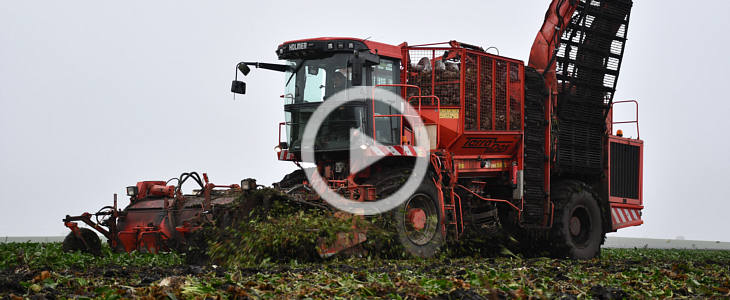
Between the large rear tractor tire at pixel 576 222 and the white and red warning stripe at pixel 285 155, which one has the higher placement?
the white and red warning stripe at pixel 285 155

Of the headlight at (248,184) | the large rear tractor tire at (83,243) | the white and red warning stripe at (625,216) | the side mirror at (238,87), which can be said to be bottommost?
the large rear tractor tire at (83,243)

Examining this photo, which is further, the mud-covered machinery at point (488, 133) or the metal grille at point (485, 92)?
the metal grille at point (485, 92)

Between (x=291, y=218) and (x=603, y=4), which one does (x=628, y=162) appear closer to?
(x=603, y=4)

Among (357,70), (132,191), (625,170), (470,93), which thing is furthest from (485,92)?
(132,191)

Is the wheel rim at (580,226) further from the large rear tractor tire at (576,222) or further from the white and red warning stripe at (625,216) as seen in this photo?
the white and red warning stripe at (625,216)

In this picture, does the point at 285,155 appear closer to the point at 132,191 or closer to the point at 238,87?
the point at 238,87

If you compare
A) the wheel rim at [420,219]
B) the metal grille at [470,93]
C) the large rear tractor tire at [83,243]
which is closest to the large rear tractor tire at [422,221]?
the wheel rim at [420,219]

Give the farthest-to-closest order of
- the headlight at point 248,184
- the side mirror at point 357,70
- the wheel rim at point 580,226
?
the wheel rim at point 580,226, the side mirror at point 357,70, the headlight at point 248,184

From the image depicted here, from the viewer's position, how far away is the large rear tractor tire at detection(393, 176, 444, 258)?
34.4 ft

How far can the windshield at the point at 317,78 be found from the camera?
36.1 ft

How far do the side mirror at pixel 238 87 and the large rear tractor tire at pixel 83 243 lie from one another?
128 inches

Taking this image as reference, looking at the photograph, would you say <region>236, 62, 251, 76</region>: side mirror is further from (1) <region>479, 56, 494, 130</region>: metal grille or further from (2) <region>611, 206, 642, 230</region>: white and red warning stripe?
(2) <region>611, 206, 642, 230</region>: white and red warning stripe

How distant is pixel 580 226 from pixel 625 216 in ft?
5.33

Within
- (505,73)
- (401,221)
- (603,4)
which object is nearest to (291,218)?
(401,221)
